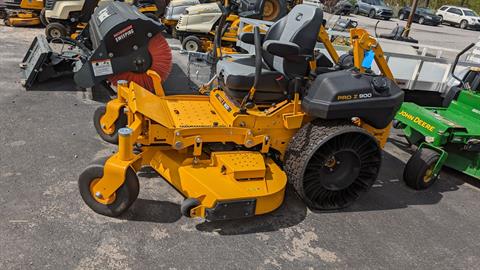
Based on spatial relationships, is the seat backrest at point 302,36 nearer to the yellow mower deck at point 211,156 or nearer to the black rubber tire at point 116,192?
the yellow mower deck at point 211,156

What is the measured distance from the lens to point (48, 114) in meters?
5.11

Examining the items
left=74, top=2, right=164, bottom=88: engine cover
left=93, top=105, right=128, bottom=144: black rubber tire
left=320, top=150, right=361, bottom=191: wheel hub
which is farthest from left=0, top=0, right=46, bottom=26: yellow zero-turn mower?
left=320, top=150, right=361, bottom=191: wheel hub

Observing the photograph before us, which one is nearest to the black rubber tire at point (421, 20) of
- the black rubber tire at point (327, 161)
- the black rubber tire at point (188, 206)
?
the black rubber tire at point (327, 161)

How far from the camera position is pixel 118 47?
5.35 metres

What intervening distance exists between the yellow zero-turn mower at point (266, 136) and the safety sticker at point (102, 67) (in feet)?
5.03

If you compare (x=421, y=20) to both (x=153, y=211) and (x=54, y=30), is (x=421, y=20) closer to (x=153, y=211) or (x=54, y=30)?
(x=54, y=30)

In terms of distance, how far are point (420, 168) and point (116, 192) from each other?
3023 mm

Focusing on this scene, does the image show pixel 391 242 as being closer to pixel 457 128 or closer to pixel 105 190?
pixel 457 128

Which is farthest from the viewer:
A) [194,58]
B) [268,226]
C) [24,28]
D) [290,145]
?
[24,28]

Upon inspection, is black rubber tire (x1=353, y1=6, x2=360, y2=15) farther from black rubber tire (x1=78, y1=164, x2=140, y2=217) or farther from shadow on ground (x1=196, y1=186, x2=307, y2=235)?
black rubber tire (x1=78, y1=164, x2=140, y2=217)

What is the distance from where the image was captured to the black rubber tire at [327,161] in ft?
11.4

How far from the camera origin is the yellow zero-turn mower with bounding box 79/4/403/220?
3178 mm

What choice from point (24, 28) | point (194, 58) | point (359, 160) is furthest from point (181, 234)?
point (24, 28)

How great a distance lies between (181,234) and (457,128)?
3.20 m
